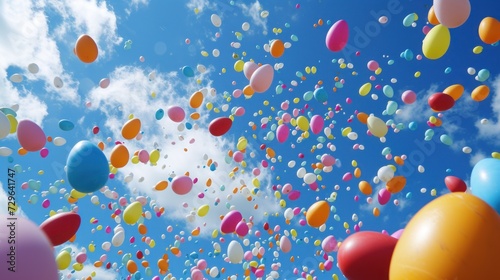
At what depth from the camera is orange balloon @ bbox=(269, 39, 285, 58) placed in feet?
24.4

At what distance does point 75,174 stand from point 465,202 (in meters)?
4.87

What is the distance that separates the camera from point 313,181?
8516 millimetres

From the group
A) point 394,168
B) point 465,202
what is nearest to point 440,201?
point 465,202

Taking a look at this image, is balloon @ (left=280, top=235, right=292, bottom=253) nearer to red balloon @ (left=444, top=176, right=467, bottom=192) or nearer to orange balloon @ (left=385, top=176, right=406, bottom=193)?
orange balloon @ (left=385, top=176, right=406, bottom=193)

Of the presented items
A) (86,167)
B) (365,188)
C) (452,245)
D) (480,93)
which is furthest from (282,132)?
(452,245)

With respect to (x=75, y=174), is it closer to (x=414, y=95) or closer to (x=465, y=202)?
(x=465, y=202)

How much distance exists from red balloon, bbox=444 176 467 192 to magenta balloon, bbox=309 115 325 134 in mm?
2574

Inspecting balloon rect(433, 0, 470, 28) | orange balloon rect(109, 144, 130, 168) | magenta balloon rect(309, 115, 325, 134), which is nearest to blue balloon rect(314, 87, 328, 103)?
magenta balloon rect(309, 115, 325, 134)

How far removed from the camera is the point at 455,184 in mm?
6141

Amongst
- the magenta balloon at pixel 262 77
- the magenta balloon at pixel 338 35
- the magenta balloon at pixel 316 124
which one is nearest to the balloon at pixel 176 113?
the magenta balloon at pixel 262 77

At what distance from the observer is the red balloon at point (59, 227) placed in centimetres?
480

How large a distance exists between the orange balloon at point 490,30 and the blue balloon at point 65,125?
7378mm

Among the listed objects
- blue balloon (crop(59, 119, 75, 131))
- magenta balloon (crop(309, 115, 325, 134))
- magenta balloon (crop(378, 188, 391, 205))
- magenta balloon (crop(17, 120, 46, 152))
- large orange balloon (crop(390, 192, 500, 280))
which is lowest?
large orange balloon (crop(390, 192, 500, 280))

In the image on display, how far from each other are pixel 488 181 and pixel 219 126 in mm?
4474
